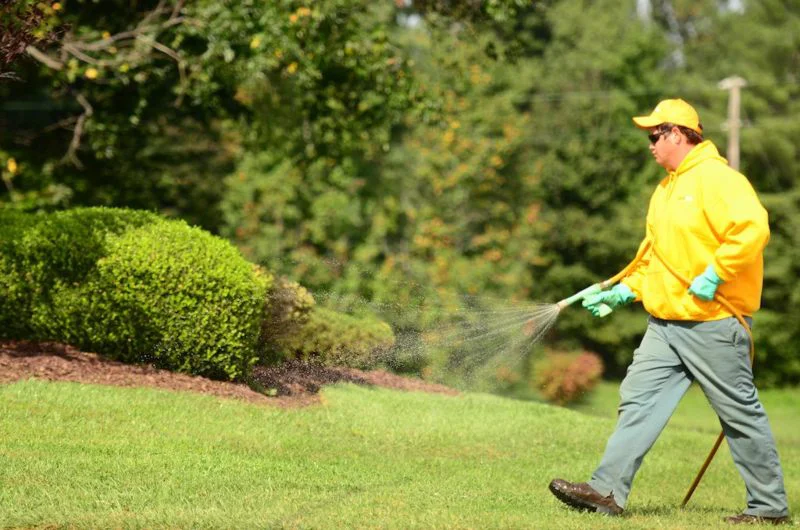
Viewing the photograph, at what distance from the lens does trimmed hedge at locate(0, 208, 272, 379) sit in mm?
9438

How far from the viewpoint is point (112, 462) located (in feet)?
23.9

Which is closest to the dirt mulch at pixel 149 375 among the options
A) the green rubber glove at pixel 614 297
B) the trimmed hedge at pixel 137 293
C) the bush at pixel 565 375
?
the trimmed hedge at pixel 137 293

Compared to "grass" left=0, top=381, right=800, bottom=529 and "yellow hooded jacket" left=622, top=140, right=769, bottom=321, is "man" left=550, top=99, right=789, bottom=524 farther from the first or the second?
"grass" left=0, top=381, right=800, bottom=529

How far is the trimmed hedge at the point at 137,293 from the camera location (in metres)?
9.44

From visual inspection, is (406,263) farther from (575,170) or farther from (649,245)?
(649,245)

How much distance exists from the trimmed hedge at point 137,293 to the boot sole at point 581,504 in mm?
3705

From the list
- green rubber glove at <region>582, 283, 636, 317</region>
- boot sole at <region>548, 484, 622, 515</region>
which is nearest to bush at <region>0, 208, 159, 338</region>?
green rubber glove at <region>582, 283, 636, 317</region>

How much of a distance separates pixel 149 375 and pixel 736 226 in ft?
17.0

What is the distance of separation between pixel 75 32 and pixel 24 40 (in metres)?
5.86

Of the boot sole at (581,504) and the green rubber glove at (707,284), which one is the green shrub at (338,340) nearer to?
the boot sole at (581,504)

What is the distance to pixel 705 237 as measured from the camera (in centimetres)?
646

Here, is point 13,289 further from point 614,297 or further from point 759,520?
point 759,520

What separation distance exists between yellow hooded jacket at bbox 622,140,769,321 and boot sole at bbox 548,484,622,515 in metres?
1.12

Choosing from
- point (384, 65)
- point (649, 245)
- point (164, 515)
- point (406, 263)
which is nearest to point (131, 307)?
point (164, 515)
